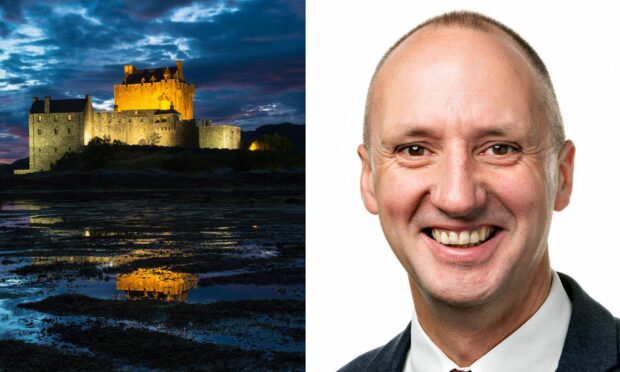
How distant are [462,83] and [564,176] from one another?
18cm

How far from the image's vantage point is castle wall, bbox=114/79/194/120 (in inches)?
272

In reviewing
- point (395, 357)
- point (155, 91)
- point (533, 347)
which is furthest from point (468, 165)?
point (155, 91)

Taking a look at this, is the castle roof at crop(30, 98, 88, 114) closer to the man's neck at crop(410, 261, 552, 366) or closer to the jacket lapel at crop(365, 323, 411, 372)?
the jacket lapel at crop(365, 323, 411, 372)

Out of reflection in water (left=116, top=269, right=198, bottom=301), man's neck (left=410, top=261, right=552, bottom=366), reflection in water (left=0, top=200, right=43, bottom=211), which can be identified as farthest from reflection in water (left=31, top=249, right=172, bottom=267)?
man's neck (left=410, top=261, right=552, bottom=366)

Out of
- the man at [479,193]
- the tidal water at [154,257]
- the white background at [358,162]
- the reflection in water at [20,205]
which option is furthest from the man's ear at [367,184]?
the reflection in water at [20,205]

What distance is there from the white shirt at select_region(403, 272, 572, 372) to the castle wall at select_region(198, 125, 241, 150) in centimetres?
617

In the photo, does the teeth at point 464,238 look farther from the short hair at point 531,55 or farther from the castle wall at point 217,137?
the castle wall at point 217,137

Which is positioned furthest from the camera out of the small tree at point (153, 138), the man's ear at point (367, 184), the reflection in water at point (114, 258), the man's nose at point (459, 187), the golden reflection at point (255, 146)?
the reflection in water at point (114, 258)

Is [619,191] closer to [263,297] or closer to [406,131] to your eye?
[406,131]

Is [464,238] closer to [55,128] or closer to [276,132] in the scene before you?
[276,132]

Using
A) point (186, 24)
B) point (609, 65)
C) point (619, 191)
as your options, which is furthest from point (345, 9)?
point (186, 24)

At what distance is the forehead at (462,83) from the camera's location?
0.81 meters

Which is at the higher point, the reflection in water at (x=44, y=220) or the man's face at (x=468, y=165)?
the man's face at (x=468, y=165)

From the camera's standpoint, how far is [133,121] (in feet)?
23.6
